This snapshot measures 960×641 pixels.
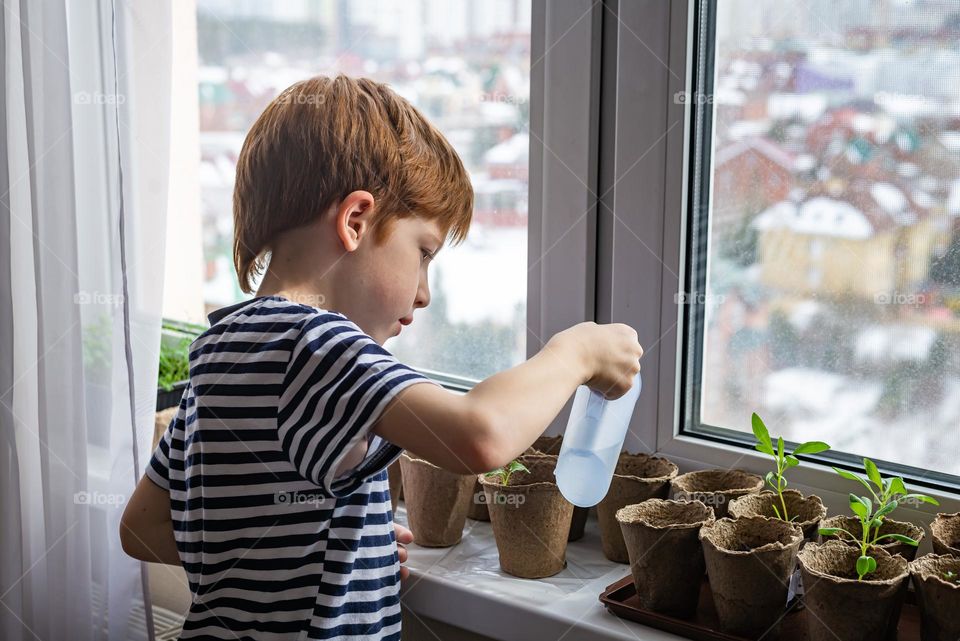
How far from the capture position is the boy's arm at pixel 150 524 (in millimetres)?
1010

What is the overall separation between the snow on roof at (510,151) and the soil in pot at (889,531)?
2.04 feet

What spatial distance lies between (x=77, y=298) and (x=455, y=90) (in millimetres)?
617

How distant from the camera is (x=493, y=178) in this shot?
138 centimetres

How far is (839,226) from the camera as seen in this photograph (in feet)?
3.54

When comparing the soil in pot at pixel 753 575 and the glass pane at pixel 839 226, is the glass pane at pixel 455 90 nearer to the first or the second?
the glass pane at pixel 839 226

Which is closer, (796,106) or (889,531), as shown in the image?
(889,531)

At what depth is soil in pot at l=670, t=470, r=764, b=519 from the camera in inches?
41.6

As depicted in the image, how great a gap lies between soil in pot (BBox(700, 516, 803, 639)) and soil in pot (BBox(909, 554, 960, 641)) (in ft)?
0.36

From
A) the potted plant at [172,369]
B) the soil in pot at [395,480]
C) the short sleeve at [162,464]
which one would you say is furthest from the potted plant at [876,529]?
the potted plant at [172,369]

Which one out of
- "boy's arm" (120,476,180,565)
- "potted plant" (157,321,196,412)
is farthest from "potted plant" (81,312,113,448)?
"boy's arm" (120,476,180,565)

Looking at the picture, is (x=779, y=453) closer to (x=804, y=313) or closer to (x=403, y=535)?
(x=804, y=313)

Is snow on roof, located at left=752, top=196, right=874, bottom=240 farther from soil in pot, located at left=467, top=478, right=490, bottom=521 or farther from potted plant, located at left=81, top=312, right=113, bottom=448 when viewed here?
potted plant, located at left=81, top=312, right=113, bottom=448

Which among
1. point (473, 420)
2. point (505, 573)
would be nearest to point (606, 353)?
point (473, 420)

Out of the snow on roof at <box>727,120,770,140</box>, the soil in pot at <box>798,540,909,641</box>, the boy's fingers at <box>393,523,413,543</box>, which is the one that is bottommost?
the boy's fingers at <box>393,523,413,543</box>
